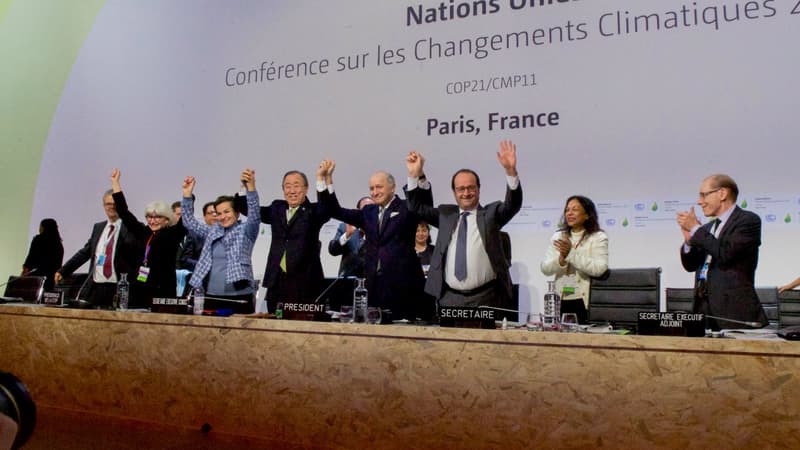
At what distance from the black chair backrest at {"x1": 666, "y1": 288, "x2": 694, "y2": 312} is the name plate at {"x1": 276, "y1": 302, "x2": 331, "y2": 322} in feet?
6.04

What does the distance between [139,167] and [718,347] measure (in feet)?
15.9

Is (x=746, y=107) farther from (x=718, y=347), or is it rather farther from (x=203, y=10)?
(x=203, y=10)

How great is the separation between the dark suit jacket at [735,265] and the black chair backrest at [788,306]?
26.2 inches

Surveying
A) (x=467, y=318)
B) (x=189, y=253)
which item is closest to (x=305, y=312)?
(x=467, y=318)

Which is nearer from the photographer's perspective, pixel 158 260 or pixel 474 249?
pixel 474 249

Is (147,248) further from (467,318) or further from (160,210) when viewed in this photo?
(467,318)

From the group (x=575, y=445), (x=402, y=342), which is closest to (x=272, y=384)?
(x=402, y=342)

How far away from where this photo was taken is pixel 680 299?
306 centimetres

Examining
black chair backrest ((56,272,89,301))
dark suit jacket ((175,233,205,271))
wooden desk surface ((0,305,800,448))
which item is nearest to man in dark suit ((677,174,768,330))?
wooden desk surface ((0,305,800,448))

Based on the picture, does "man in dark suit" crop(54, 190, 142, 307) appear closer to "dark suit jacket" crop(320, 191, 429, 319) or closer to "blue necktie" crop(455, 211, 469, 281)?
"dark suit jacket" crop(320, 191, 429, 319)

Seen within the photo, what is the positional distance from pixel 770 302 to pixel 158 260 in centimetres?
315

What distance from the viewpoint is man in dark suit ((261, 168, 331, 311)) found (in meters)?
3.14

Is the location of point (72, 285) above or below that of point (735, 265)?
below

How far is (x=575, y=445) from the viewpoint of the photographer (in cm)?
167
